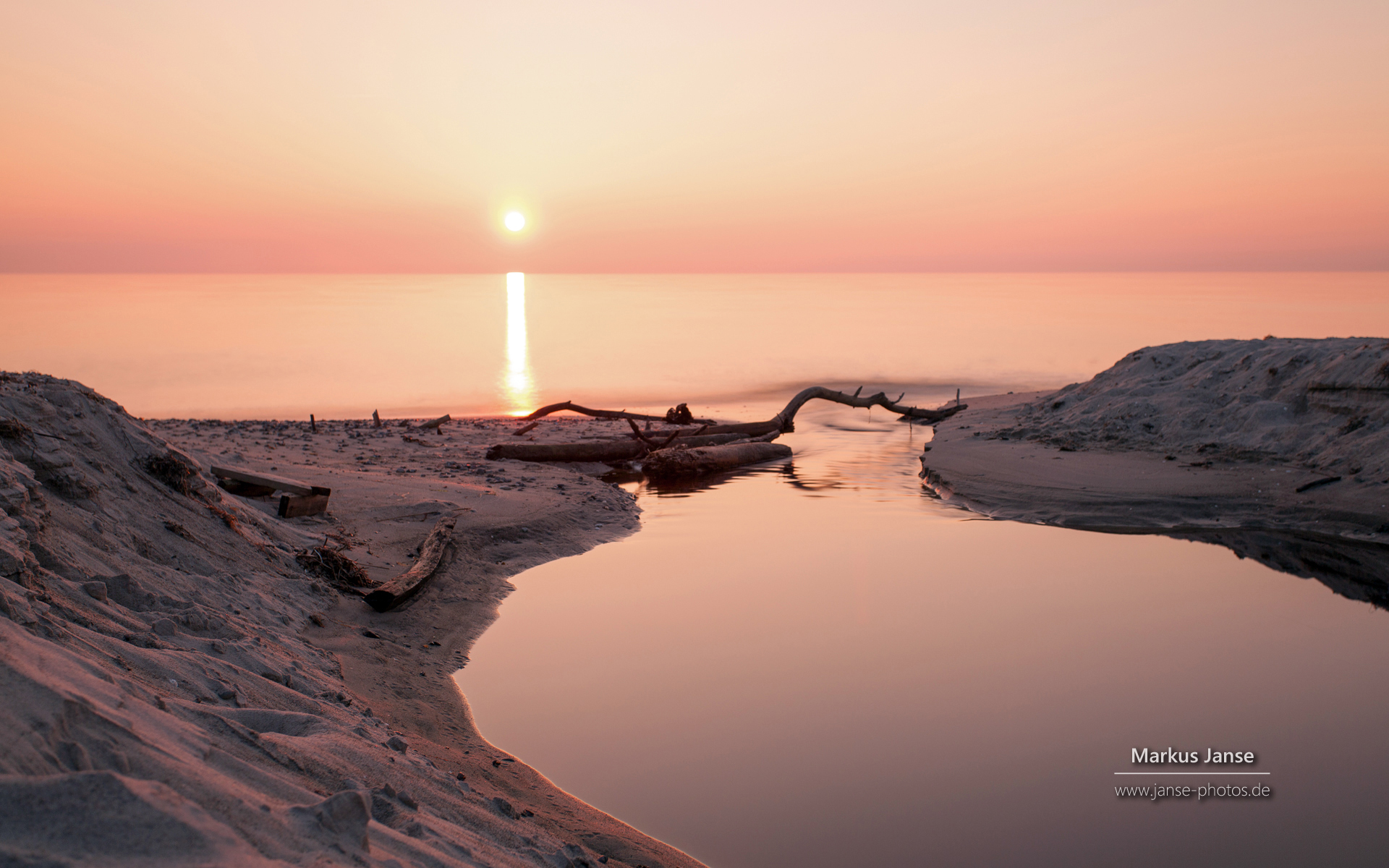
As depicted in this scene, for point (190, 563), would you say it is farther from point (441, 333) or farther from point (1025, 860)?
point (441, 333)

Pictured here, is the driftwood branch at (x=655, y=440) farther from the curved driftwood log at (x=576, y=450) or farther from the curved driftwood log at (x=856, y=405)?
the curved driftwood log at (x=856, y=405)

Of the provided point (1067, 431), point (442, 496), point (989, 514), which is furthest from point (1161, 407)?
point (442, 496)

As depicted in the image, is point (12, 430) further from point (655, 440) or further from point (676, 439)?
point (676, 439)

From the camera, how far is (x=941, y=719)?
6434mm

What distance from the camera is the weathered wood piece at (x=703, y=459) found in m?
16.4

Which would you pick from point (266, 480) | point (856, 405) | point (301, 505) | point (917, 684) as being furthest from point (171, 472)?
point (856, 405)

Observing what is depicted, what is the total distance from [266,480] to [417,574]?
2427 mm

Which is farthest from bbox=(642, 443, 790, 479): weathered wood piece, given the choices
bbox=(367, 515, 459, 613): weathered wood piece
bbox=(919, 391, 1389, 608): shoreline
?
bbox=(367, 515, 459, 613): weathered wood piece

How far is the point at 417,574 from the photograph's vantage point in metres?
8.27

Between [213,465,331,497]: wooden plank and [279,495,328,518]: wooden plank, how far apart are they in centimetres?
7

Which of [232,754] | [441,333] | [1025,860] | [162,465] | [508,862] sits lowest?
[1025,860]

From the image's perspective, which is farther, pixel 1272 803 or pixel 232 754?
pixel 1272 803

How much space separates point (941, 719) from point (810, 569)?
4080 millimetres

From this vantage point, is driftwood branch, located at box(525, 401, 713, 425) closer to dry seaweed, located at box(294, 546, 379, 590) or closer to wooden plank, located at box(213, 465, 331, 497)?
wooden plank, located at box(213, 465, 331, 497)
